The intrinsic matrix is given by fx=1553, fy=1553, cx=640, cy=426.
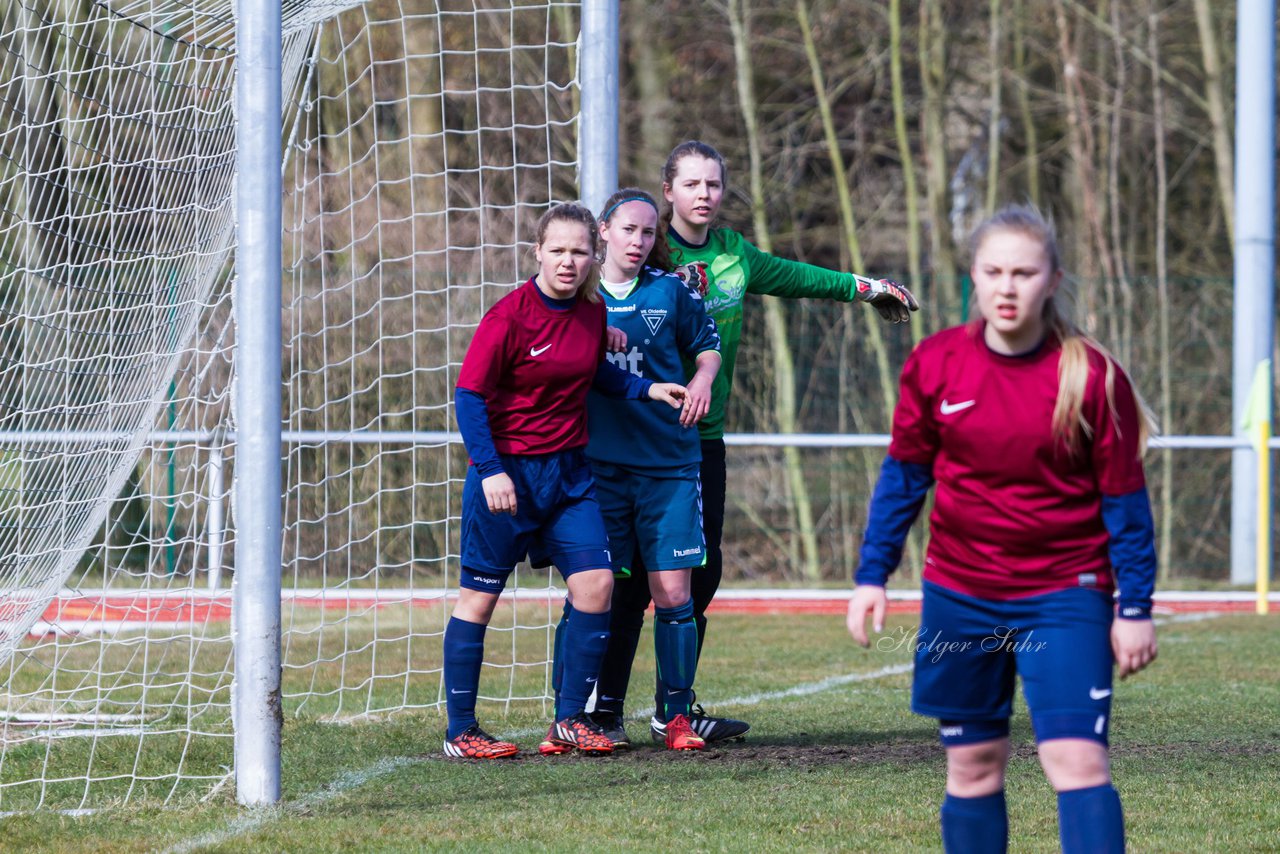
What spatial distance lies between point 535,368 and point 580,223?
0.50m

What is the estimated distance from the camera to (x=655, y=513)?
17.9 ft

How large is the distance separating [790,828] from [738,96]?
45.1 ft

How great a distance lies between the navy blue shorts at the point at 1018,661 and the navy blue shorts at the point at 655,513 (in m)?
1.99

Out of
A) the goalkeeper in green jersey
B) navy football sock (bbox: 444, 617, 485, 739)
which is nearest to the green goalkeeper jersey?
the goalkeeper in green jersey

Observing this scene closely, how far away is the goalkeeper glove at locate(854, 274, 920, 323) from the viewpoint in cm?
567

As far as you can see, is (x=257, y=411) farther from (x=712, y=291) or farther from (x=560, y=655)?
(x=712, y=291)

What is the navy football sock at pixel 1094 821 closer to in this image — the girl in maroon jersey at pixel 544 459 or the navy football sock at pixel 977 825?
the navy football sock at pixel 977 825

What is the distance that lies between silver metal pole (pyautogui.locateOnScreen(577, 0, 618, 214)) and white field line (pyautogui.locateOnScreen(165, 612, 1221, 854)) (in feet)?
7.37

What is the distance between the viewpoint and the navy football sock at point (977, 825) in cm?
338

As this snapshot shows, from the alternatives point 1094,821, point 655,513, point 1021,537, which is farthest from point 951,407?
point 655,513

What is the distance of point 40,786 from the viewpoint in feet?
16.3

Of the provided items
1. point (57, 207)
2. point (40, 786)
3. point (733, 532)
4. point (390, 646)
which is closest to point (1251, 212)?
point (733, 532)

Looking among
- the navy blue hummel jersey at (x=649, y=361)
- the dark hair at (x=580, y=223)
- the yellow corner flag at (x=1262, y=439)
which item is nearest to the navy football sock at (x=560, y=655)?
the navy blue hummel jersey at (x=649, y=361)

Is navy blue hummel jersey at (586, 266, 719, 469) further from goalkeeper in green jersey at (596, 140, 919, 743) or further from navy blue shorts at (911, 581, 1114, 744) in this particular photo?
navy blue shorts at (911, 581, 1114, 744)
